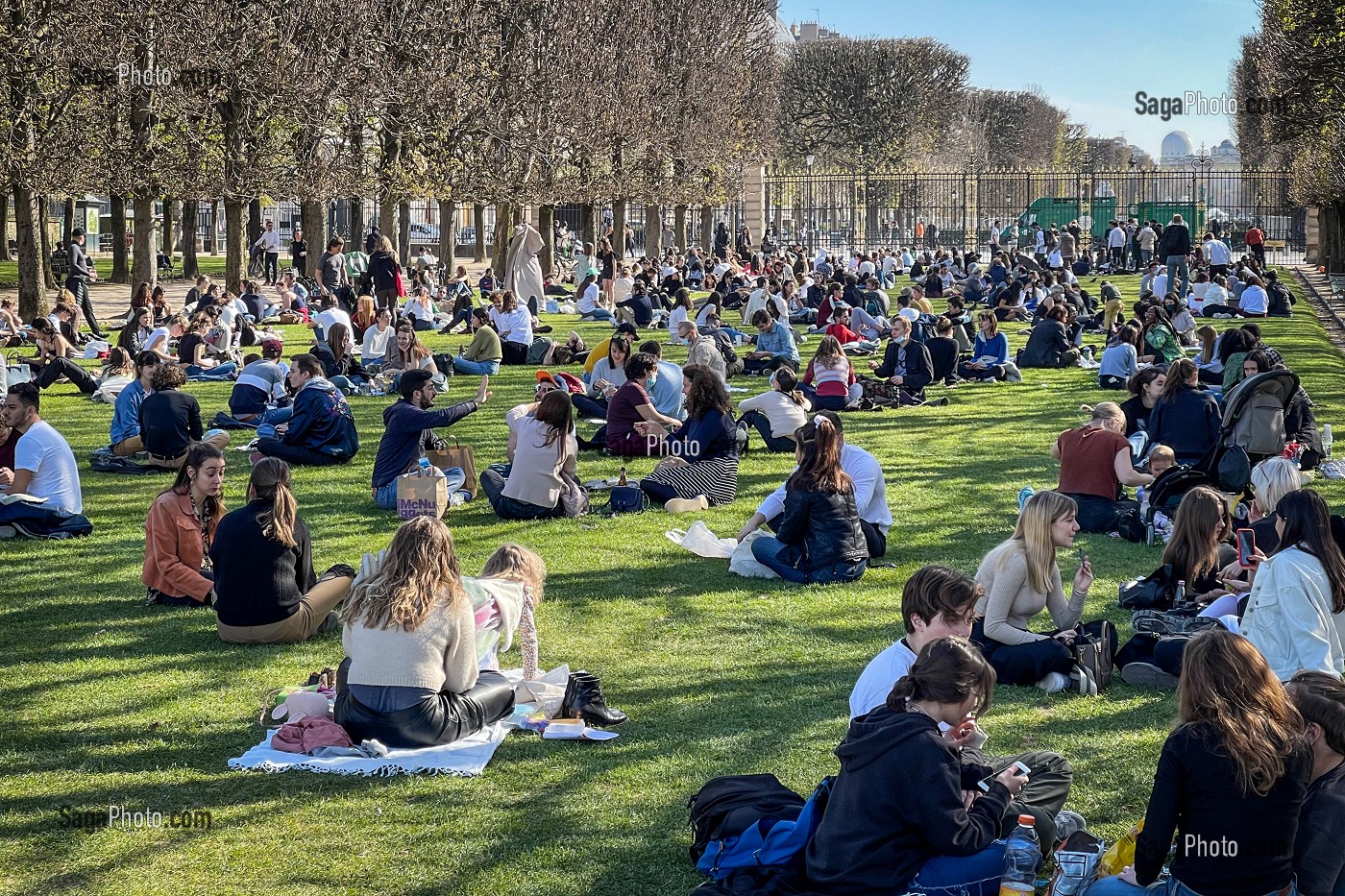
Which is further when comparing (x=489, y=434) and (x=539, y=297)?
(x=539, y=297)

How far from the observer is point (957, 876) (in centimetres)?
483

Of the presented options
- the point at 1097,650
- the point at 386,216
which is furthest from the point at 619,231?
the point at 1097,650

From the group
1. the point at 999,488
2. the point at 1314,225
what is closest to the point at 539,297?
the point at 999,488

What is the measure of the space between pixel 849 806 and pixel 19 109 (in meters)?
23.8

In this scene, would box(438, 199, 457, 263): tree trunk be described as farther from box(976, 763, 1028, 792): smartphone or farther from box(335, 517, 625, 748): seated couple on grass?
box(976, 763, 1028, 792): smartphone

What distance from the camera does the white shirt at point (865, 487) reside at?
33.5 ft

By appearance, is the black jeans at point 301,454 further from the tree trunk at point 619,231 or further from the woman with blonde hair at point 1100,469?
the tree trunk at point 619,231

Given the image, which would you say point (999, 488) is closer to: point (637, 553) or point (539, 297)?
point (637, 553)

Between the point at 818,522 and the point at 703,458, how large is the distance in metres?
2.93

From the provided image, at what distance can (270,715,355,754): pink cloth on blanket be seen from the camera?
6609 millimetres

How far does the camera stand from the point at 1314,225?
51812 mm

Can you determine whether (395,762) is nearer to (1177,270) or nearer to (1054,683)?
(1054,683)

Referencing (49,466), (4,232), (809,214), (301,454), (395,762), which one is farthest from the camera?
(809,214)

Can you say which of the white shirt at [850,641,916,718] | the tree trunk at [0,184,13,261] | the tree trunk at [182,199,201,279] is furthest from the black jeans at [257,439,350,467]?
the tree trunk at [0,184,13,261]
